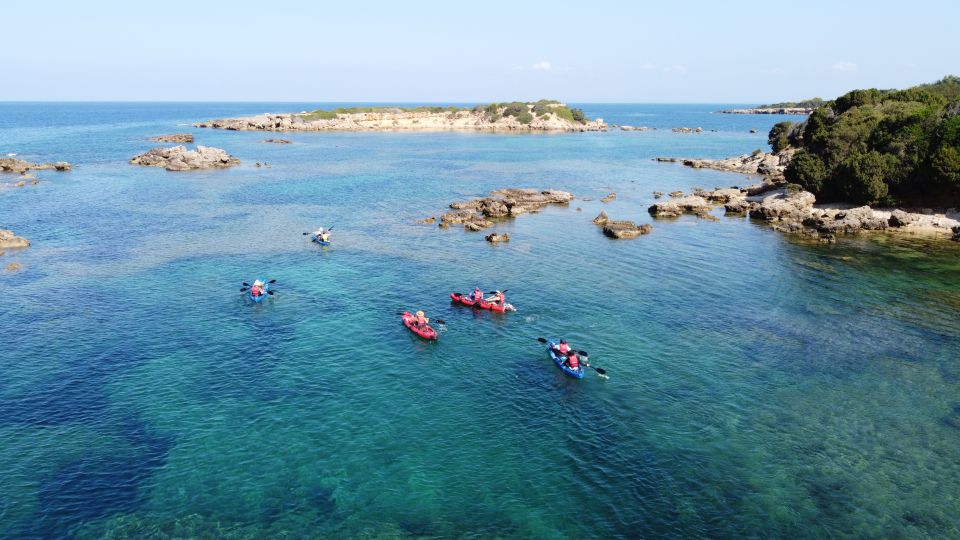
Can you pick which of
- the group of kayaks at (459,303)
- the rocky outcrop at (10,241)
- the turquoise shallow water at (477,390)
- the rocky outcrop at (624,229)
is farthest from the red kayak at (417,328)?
the rocky outcrop at (10,241)

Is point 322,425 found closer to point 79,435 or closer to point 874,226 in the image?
point 79,435

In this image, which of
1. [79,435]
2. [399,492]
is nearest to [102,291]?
[79,435]

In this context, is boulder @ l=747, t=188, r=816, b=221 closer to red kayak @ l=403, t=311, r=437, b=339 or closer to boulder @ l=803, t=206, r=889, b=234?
boulder @ l=803, t=206, r=889, b=234

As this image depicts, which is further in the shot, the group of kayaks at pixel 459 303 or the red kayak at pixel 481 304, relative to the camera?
the red kayak at pixel 481 304

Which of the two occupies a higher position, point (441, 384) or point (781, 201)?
point (781, 201)

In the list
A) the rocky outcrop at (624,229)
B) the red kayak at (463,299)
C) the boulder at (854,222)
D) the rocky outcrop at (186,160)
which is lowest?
the red kayak at (463,299)

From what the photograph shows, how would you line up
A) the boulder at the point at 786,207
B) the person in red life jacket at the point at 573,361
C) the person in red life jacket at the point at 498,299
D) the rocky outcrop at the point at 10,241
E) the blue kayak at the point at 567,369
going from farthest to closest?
the boulder at the point at 786,207
the rocky outcrop at the point at 10,241
the person in red life jacket at the point at 498,299
the blue kayak at the point at 567,369
the person in red life jacket at the point at 573,361

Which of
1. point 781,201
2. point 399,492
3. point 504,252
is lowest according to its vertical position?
point 399,492

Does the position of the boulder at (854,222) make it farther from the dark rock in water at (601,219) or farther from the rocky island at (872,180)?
the dark rock in water at (601,219)
